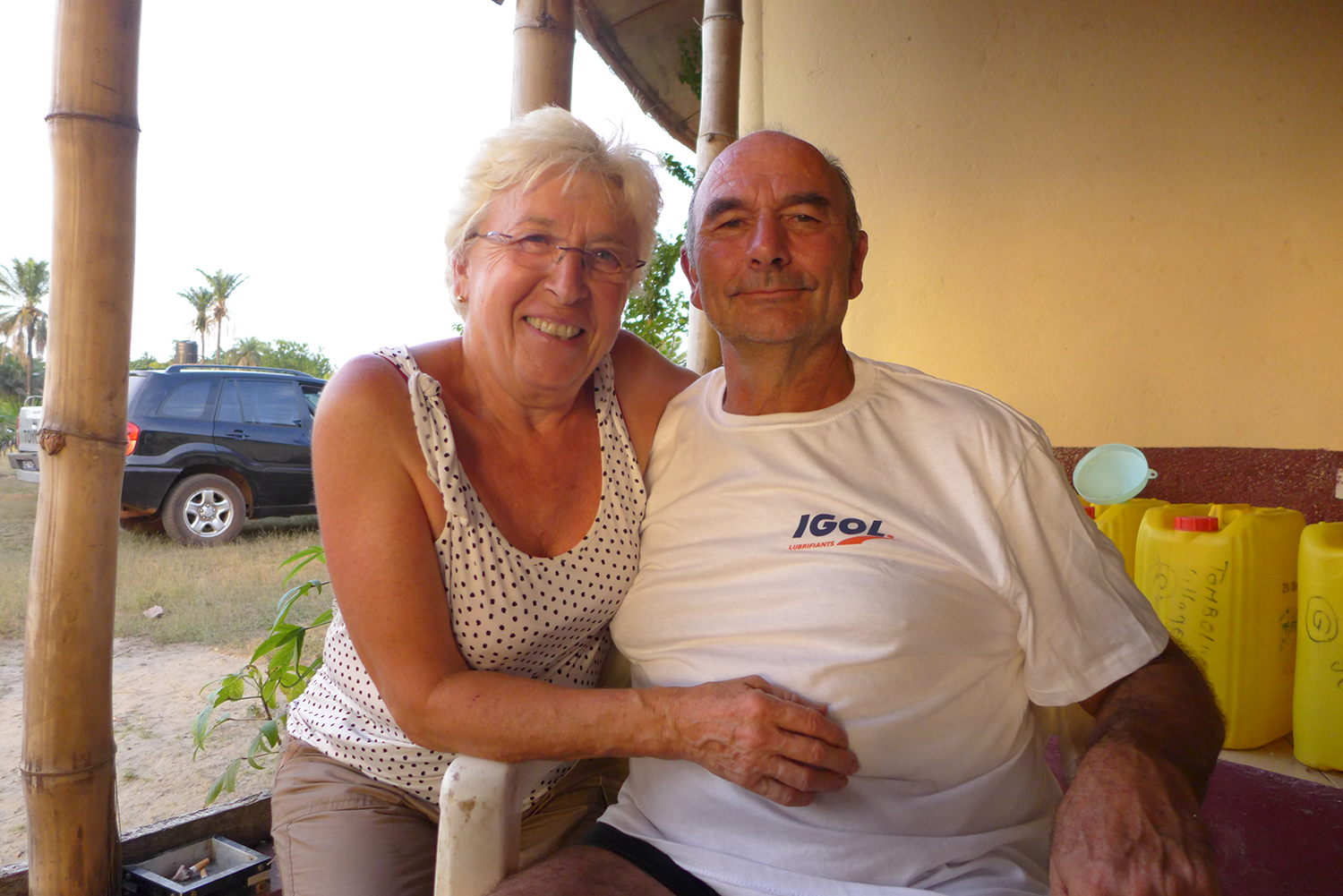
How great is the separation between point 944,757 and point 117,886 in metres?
1.72

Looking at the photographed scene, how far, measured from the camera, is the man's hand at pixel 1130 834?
3.33ft

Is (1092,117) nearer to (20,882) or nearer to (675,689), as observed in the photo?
(675,689)

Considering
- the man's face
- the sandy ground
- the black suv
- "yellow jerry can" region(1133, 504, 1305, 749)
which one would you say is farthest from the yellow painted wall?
the black suv

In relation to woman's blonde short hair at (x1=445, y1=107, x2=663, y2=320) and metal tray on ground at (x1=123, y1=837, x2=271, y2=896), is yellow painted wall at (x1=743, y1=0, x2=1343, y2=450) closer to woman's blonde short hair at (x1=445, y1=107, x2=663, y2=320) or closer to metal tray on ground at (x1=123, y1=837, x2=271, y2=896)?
woman's blonde short hair at (x1=445, y1=107, x2=663, y2=320)

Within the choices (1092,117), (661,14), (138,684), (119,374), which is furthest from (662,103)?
(119,374)

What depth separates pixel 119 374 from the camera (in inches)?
64.4

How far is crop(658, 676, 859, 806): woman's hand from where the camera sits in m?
1.24

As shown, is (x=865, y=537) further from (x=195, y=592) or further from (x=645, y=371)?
(x=195, y=592)

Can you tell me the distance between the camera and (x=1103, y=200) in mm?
3639

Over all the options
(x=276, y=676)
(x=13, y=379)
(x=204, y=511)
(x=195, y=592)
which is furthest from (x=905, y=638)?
(x=204, y=511)

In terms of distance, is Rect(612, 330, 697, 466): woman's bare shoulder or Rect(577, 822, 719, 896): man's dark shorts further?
Rect(612, 330, 697, 466): woman's bare shoulder

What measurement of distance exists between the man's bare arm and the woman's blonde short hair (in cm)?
121

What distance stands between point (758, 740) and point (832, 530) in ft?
1.32

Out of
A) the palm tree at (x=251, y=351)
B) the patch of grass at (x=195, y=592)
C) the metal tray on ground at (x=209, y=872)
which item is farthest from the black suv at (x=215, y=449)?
the metal tray on ground at (x=209, y=872)
